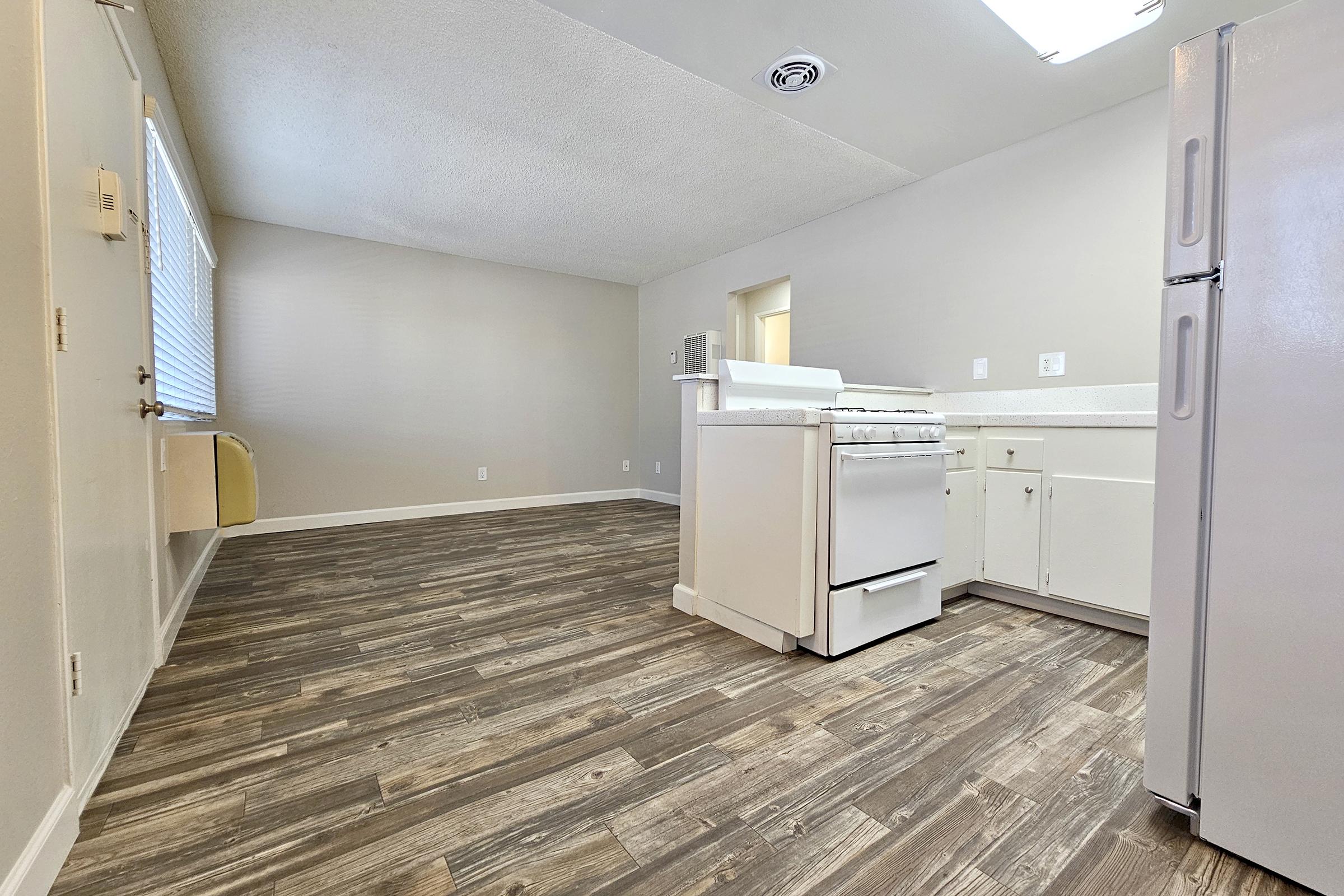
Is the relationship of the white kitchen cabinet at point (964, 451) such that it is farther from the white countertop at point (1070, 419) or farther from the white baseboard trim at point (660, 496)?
the white baseboard trim at point (660, 496)

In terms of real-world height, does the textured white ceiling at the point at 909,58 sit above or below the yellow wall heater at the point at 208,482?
above

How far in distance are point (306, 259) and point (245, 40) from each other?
2.38 metres

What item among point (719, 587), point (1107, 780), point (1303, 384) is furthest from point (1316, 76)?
point (719, 587)

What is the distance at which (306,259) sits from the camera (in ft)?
14.0

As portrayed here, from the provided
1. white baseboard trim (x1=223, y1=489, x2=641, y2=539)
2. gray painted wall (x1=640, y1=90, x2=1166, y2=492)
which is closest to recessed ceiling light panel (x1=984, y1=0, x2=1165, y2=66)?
gray painted wall (x1=640, y1=90, x2=1166, y2=492)

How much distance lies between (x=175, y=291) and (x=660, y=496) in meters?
4.20

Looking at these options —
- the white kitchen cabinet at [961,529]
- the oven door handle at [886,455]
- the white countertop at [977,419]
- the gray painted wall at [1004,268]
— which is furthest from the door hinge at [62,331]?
the gray painted wall at [1004,268]

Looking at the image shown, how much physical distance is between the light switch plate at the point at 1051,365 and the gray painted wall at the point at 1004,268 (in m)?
0.03

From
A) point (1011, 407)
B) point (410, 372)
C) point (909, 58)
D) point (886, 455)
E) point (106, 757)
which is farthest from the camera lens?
point (410, 372)

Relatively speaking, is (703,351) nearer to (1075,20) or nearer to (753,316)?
(753,316)

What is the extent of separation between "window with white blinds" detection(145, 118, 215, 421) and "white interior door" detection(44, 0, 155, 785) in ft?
1.49

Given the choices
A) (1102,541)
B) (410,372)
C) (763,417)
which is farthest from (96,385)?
(410,372)

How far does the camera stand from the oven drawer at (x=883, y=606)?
191 cm

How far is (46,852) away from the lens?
3.09 ft
